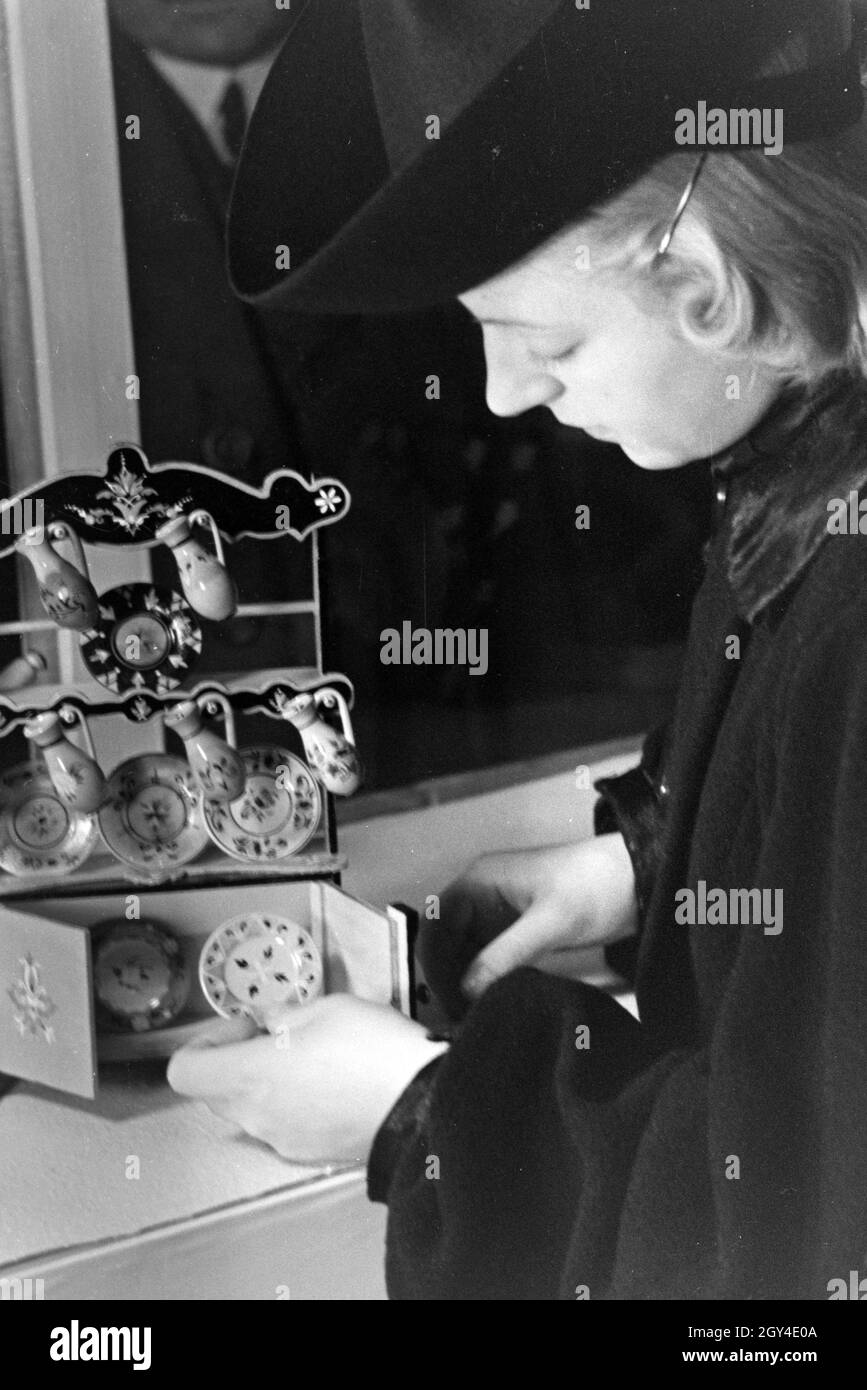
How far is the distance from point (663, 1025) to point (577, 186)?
967mm

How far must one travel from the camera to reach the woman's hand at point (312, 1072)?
151 cm

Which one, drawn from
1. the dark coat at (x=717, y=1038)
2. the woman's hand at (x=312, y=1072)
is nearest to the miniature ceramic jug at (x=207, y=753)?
the woman's hand at (x=312, y=1072)

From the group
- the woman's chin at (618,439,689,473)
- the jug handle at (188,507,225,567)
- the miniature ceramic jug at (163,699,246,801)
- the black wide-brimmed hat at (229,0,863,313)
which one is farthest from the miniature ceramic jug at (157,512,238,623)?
the woman's chin at (618,439,689,473)

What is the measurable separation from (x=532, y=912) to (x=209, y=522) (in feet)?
1.97

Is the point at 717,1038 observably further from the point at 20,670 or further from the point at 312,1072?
the point at 20,670

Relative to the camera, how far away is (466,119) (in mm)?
1415

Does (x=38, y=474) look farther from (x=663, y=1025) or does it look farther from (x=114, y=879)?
(x=663, y=1025)

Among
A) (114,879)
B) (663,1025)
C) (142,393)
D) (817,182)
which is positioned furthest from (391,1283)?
(817,182)

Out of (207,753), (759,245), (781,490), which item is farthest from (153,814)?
(759,245)

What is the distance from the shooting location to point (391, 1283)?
154 cm

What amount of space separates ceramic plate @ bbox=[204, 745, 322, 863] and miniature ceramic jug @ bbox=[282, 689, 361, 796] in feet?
0.11

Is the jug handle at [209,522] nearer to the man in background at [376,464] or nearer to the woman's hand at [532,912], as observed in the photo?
the man in background at [376,464]

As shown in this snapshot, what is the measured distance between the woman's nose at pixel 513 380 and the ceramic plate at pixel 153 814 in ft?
1.83

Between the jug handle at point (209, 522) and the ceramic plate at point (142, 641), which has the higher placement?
the jug handle at point (209, 522)
